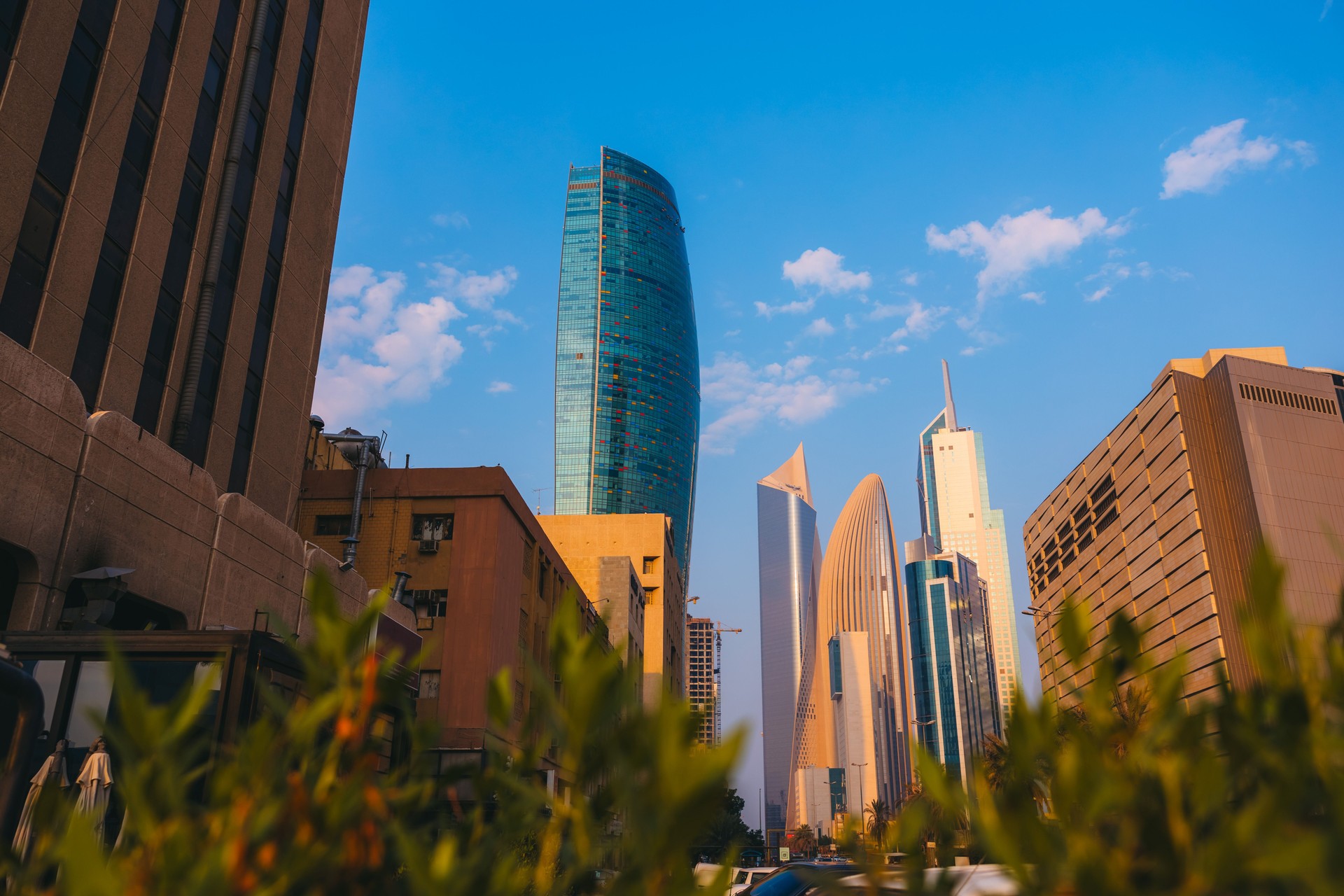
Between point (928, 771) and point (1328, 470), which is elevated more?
point (1328, 470)

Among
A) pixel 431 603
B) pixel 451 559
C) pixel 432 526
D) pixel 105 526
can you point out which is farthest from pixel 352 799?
pixel 432 526

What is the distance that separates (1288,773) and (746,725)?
106 cm

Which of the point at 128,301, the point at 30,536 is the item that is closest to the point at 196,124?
the point at 128,301

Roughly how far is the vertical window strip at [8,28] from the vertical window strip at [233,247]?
28.8 ft

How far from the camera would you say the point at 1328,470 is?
2512 inches

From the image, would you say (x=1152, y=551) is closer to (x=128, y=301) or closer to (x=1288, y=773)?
(x=128, y=301)

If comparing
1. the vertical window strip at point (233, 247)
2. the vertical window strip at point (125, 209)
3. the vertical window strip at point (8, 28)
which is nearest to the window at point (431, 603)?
the vertical window strip at point (233, 247)

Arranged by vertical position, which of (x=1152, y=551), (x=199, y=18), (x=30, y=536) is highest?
(x=199, y=18)

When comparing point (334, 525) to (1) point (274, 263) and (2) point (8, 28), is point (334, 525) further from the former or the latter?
(2) point (8, 28)

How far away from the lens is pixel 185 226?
28641 millimetres

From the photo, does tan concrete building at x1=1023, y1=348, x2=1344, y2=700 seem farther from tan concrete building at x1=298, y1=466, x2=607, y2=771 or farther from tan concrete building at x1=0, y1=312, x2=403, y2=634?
tan concrete building at x1=0, y1=312, x2=403, y2=634

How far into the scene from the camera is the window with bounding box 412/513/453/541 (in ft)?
158

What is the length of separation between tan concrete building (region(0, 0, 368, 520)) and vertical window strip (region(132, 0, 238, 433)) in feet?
0.20

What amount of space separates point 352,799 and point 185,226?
31137 mm
